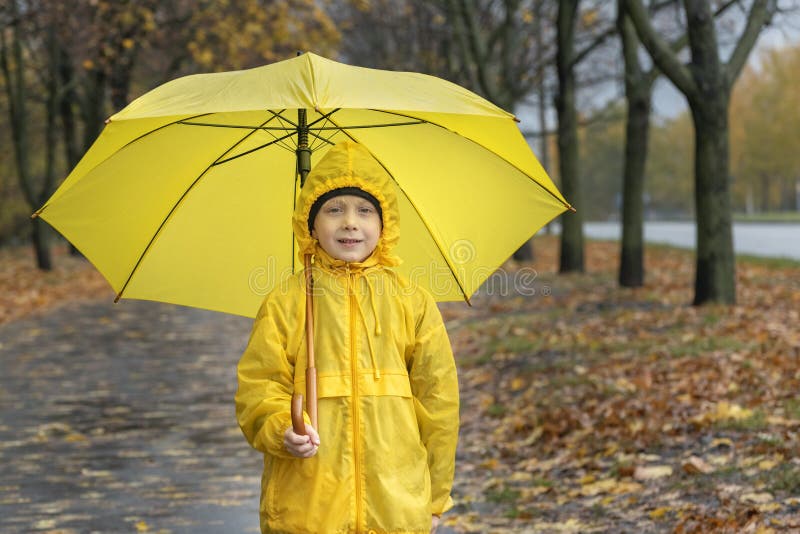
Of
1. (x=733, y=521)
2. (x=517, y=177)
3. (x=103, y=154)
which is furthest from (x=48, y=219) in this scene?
(x=733, y=521)

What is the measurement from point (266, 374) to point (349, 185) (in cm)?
62

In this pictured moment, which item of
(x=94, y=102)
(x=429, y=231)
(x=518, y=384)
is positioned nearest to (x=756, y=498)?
(x=429, y=231)

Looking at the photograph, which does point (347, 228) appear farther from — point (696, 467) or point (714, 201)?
point (714, 201)

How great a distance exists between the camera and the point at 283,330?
130 inches

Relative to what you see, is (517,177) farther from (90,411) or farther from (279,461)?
(90,411)

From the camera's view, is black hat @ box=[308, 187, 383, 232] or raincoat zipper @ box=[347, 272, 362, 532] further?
black hat @ box=[308, 187, 383, 232]

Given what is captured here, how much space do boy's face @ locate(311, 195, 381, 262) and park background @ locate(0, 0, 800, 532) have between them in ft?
8.38

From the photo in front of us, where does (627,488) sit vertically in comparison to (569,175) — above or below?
below

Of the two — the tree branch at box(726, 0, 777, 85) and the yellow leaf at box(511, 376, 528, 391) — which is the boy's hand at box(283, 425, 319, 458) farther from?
the tree branch at box(726, 0, 777, 85)

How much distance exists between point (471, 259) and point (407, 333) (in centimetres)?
90

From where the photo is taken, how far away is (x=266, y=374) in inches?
129

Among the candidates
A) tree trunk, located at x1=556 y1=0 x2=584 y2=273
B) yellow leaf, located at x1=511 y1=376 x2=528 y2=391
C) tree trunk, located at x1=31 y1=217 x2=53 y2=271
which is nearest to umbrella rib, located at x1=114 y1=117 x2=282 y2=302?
yellow leaf, located at x1=511 y1=376 x2=528 y2=391

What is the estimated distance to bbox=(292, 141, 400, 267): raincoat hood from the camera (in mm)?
3418

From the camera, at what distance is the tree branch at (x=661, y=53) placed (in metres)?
11.5
